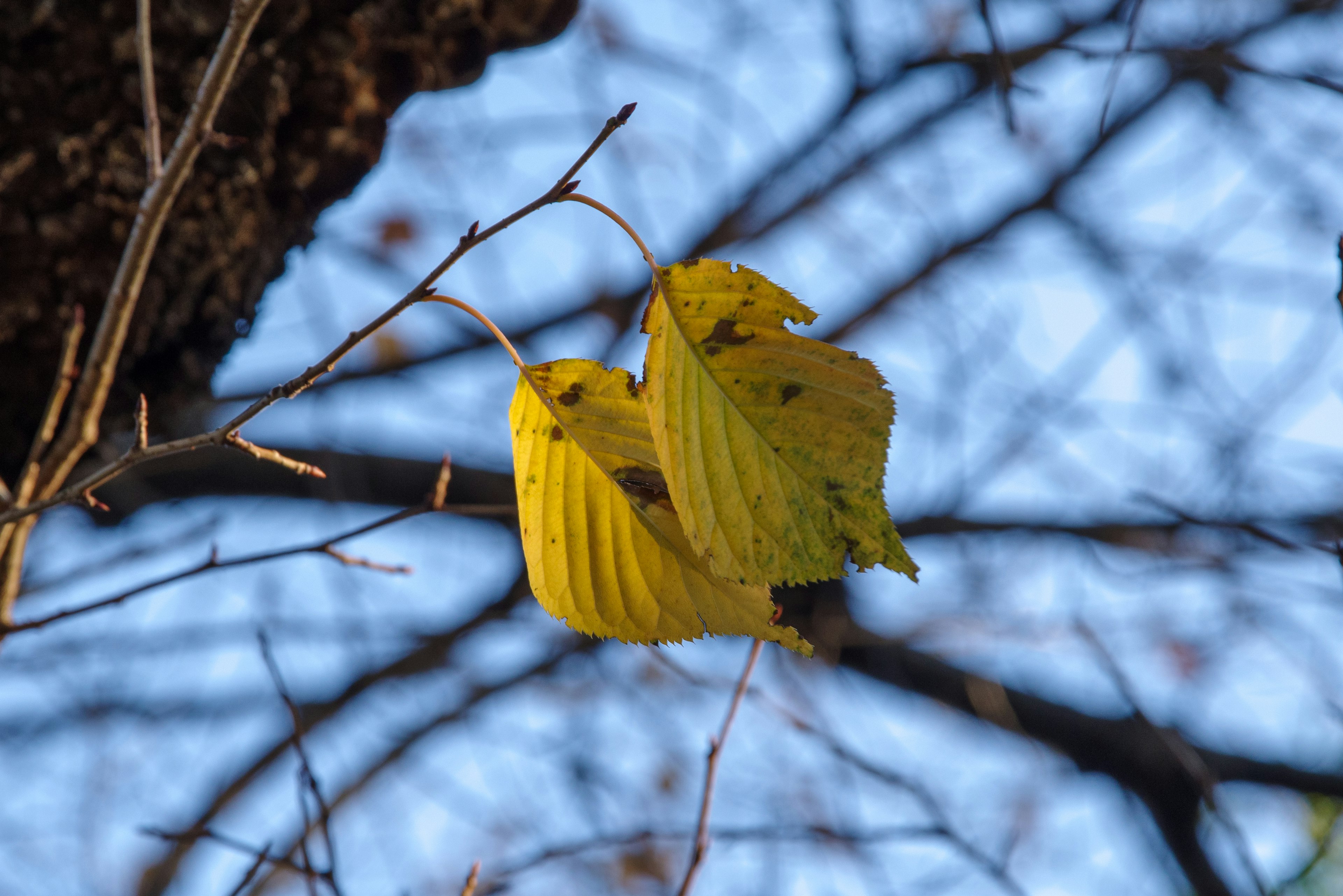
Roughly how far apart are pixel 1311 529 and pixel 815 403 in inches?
61.4

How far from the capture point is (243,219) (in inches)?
31.2

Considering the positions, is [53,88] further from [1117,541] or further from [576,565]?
[1117,541]

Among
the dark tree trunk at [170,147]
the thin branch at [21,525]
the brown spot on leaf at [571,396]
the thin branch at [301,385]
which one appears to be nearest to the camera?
the thin branch at [301,385]

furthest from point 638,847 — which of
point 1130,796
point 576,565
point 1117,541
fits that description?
point 576,565

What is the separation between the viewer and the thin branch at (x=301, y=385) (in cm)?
35

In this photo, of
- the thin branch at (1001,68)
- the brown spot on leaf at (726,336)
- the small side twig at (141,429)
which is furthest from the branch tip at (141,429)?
the thin branch at (1001,68)

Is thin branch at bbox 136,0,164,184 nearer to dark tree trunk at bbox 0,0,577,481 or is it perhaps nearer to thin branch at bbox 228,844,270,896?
dark tree trunk at bbox 0,0,577,481

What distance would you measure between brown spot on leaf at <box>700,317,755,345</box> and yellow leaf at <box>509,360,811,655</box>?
0.21 feet

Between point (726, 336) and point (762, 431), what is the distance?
6 cm

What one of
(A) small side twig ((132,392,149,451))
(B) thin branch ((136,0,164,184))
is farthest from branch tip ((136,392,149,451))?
(B) thin branch ((136,0,164,184))

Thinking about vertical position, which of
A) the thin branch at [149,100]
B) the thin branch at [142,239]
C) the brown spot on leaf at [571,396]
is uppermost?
the thin branch at [149,100]

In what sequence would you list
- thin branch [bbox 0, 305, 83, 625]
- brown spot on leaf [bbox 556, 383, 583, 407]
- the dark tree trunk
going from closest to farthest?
brown spot on leaf [bbox 556, 383, 583, 407] < thin branch [bbox 0, 305, 83, 625] < the dark tree trunk

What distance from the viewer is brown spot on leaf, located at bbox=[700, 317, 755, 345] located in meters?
0.41

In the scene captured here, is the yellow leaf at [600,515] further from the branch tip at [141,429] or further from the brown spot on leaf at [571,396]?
the branch tip at [141,429]
